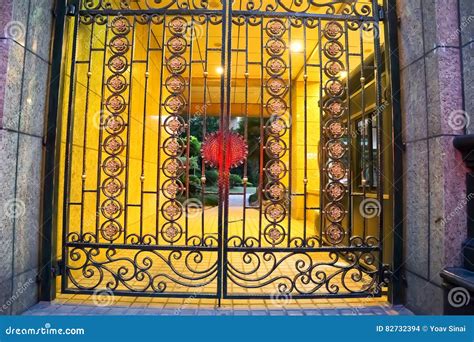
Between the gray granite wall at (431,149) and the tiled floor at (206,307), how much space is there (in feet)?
1.56

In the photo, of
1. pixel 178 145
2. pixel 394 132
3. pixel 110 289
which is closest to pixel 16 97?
pixel 178 145

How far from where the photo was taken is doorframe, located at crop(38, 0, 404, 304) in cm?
299

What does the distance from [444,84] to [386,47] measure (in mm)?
882

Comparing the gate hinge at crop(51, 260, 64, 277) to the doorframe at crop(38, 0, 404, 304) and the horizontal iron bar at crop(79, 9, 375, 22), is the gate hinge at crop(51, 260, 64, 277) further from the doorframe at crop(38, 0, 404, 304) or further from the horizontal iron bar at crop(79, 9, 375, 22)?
the horizontal iron bar at crop(79, 9, 375, 22)

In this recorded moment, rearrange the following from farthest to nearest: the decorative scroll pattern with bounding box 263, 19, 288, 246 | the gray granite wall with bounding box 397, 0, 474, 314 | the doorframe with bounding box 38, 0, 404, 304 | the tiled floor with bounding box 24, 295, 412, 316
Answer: the decorative scroll pattern with bounding box 263, 19, 288, 246
the doorframe with bounding box 38, 0, 404, 304
the tiled floor with bounding box 24, 295, 412, 316
the gray granite wall with bounding box 397, 0, 474, 314

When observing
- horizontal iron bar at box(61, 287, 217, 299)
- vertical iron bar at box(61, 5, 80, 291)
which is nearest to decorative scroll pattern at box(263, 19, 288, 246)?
horizontal iron bar at box(61, 287, 217, 299)

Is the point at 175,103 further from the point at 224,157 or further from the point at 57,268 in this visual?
the point at 57,268

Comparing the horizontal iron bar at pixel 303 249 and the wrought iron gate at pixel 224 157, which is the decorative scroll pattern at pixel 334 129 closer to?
the wrought iron gate at pixel 224 157

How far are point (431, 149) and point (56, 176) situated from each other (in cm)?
366

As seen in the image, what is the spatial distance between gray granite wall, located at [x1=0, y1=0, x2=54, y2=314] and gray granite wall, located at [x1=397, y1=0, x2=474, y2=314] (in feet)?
12.1

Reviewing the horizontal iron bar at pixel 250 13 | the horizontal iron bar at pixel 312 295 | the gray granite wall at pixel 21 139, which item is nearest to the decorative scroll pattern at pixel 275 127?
the horizontal iron bar at pixel 250 13

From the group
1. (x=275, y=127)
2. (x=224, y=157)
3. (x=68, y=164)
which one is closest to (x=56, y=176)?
(x=68, y=164)

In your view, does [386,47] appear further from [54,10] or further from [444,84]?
[54,10]

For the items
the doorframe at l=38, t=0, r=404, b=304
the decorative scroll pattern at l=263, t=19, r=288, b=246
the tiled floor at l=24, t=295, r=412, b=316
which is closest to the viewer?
the tiled floor at l=24, t=295, r=412, b=316
